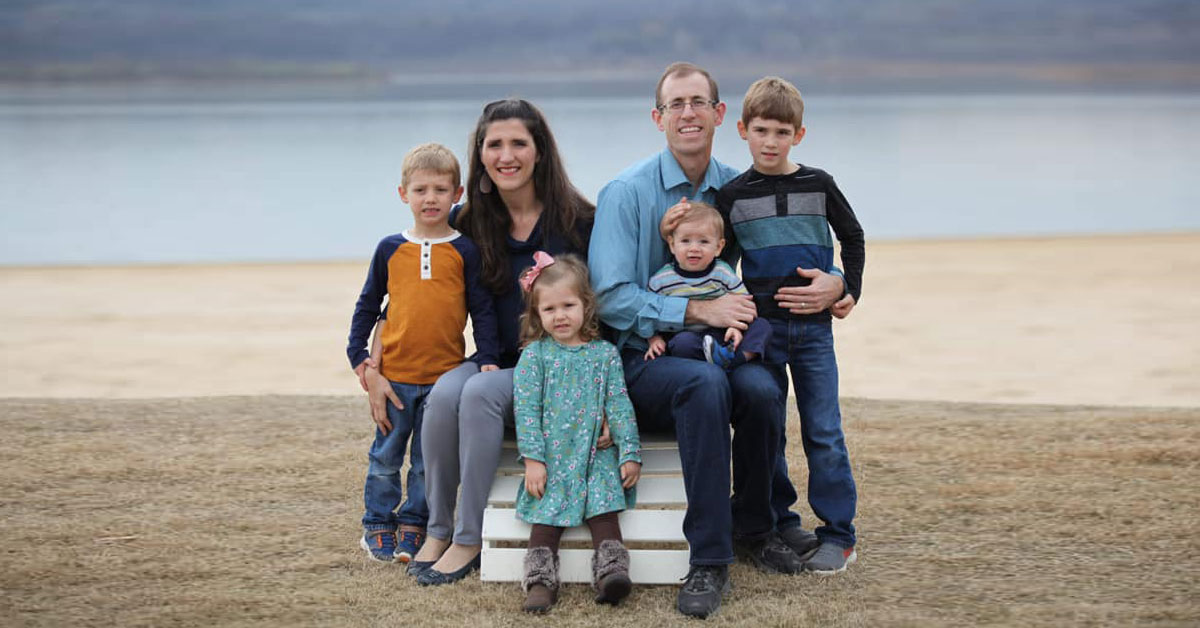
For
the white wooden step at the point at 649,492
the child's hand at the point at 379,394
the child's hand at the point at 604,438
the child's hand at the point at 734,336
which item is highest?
the child's hand at the point at 734,336

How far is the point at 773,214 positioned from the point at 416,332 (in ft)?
3.82

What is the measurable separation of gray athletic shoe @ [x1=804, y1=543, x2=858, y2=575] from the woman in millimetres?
1013

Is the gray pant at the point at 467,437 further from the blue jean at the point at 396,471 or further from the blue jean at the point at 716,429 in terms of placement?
the blue jean at the point at 716,429

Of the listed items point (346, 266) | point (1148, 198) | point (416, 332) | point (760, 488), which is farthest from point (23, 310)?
point (1148, 198)

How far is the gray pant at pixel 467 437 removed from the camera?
12.1ft

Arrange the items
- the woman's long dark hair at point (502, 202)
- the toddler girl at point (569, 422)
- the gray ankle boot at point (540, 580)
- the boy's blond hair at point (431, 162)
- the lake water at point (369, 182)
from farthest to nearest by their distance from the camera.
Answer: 1. the lake water at point (369, 182)
2. the woman's long dark hair at point (502, 202)
3. the boy's blond hair at point (431, 162)
4. the toddler girl at point (569, 422)
5. the gray ankle boot at point (540, 580)

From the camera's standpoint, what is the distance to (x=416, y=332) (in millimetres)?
3891

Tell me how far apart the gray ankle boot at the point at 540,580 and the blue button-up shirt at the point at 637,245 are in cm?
71

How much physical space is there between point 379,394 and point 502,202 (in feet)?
2.44

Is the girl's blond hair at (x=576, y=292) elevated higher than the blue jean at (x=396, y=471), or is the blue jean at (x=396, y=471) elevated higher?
the girl's blond hair at (x=576, y=292)

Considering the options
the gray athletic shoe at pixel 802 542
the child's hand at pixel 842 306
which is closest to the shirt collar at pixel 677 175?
the child's hand at pixel 842 306

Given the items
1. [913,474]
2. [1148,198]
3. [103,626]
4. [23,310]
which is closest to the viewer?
[103,626]

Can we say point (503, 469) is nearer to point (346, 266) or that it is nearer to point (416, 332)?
point (416, 332)

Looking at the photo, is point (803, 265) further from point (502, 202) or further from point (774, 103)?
point (502, 202)
